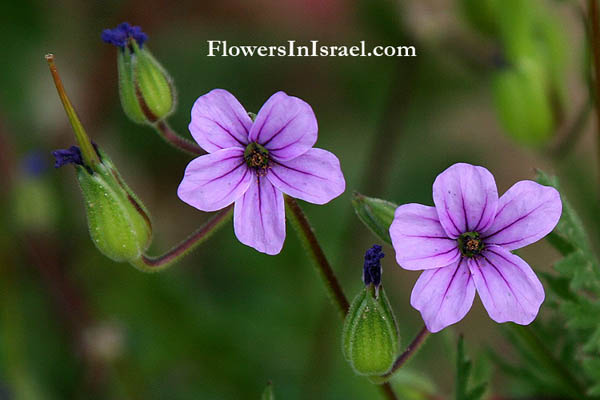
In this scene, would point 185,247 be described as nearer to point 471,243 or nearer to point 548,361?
point 471,243

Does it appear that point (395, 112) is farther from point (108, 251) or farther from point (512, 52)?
point (108, 251)

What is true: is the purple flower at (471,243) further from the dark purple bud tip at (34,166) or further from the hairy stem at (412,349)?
the dark purple bud tip at (34,166)

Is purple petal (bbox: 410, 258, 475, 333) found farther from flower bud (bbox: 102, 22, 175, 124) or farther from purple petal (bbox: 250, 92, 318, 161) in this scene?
flower bud (bbox: 102, 22, 175, 124)

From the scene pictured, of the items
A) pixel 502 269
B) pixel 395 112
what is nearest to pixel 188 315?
pixel 395 112

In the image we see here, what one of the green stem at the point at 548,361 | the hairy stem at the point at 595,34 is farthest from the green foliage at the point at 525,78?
the green stem at the point at 548,361

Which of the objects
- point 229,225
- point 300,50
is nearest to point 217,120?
point 229,225

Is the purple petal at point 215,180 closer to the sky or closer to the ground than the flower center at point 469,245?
closer to the sky
